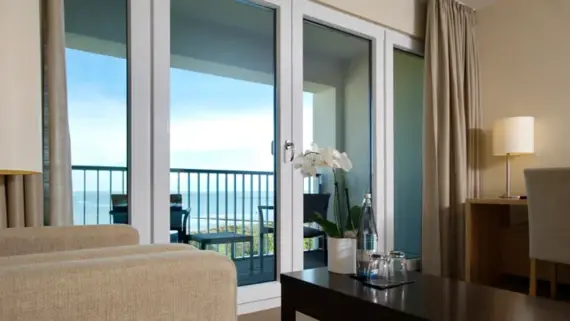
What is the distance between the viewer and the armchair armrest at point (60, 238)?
4.30 ft

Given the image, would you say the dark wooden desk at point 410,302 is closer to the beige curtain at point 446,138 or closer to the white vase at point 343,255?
the white vase at point 343,255

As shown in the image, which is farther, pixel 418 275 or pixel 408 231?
pixel 408 231

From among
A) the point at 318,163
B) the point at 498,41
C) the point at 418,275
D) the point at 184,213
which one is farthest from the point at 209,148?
the point at 498,41

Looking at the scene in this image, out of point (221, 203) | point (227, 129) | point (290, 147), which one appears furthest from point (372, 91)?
point (221, 203)

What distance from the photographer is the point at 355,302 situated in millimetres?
1324

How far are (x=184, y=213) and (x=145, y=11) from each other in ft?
3.97

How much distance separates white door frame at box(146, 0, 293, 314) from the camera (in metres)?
2.24

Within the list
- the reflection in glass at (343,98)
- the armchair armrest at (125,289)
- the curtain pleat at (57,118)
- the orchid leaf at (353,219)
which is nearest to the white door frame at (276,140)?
the reflection in glass at (343,98)

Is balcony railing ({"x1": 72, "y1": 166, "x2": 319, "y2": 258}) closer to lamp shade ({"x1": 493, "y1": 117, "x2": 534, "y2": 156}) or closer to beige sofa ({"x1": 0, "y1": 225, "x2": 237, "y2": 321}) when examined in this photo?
beige sofa ({"x1": 0, "y1": 225, "x2": 237, "y2": 321})

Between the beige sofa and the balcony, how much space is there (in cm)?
135

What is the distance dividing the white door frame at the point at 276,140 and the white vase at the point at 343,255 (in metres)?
1.03

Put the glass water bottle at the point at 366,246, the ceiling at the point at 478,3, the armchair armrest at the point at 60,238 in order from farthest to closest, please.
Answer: the ceiling at the point at 478,3 → the glass water bottle at the point at 366,246 → the armchair armrest at the point at 60,238

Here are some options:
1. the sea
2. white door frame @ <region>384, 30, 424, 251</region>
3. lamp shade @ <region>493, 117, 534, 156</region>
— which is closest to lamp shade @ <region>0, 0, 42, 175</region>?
the sea

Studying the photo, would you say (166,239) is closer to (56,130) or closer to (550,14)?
(56,130)
